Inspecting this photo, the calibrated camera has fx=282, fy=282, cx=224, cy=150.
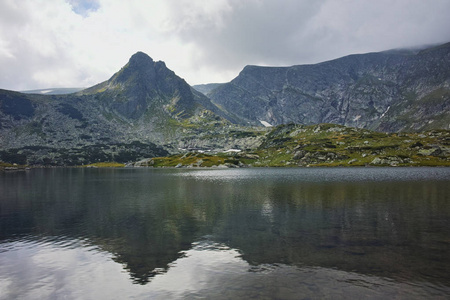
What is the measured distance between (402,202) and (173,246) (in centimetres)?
5236

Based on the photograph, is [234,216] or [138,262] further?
[234,216]

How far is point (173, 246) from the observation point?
33406mm

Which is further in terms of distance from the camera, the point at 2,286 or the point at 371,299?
the point at 2,286

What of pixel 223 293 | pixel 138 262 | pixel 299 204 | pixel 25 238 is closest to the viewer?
pixel 223 293

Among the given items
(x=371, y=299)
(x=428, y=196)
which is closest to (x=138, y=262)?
(x=371, y=299)

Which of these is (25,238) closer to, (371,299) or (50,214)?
(50,214)

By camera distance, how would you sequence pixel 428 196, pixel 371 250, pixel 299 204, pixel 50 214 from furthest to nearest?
pixel 428 196 < pixel 299 204 < pixel 50 214 < pixel 371 250

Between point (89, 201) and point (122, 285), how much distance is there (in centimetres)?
5451

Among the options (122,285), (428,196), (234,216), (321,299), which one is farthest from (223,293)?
(428,196)

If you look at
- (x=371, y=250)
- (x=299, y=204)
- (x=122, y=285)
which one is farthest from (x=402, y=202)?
(x=122, y=285)

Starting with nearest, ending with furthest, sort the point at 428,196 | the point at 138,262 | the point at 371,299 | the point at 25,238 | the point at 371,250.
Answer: the point at 371,299 < the point at 138,262 < the point at 371,250 < the point at 25,238 < the point at 428,196

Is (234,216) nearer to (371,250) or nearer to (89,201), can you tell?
(371,250)

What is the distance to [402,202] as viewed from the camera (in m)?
61.1

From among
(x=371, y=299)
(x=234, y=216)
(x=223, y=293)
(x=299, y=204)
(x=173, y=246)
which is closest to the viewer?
(x=371, y=299)
